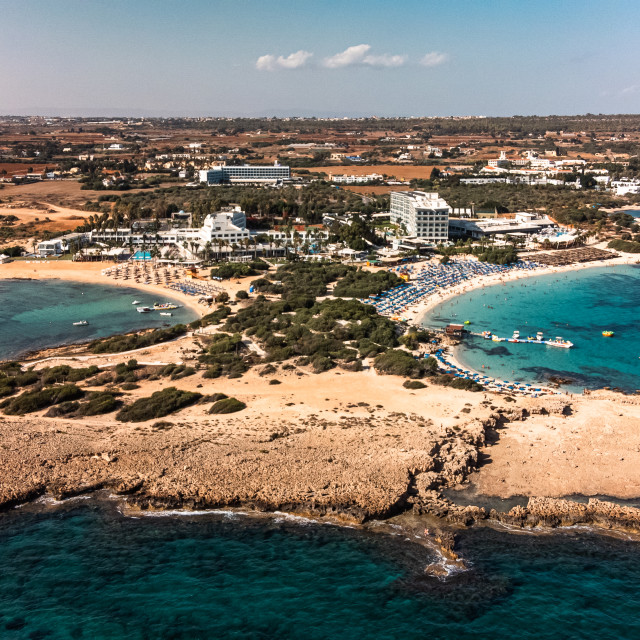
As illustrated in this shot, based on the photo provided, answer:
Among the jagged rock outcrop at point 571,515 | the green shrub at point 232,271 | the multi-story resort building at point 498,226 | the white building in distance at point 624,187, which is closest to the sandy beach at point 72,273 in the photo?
the green shrub at point 232,271

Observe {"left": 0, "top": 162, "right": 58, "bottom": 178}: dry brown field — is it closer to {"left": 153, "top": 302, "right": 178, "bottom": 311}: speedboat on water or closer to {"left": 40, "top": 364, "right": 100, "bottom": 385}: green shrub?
{"left": 153, "top": 302, "right": 178, "bottom": 311}: speedboat on water

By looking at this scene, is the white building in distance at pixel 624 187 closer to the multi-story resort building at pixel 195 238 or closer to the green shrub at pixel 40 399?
the multi-story resort building at pixel 195 238

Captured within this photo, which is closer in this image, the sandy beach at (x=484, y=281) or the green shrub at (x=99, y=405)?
the green shrub at (x=99, y=405)

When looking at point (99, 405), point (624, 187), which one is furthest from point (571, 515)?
point (624, 187)

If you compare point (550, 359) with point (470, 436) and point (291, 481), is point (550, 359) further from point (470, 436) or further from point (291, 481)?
point (291, 481)

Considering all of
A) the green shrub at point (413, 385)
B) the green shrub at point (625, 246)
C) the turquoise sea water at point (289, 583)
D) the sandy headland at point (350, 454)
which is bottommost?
the turquoise sea water at point (289, 583)

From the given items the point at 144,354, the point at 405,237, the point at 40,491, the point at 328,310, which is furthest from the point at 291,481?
the point at 405,237
